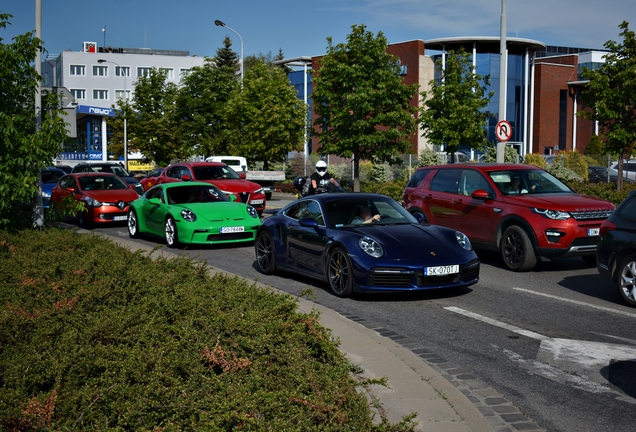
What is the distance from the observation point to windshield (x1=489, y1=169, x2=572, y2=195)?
13008 mm

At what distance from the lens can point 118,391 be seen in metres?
4.18

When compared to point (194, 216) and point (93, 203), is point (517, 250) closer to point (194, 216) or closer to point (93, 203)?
point (194, 216)

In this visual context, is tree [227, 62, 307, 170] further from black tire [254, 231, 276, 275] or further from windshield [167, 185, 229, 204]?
black tire [254, 231, 276, 275]

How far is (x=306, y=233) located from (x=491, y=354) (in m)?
4.41

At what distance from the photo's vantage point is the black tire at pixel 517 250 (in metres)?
12.1

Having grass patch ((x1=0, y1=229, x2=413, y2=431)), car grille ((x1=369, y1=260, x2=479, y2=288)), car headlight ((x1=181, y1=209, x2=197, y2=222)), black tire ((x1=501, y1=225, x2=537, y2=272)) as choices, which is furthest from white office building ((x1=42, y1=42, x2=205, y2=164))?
Answer: grass patch ((x1=0, y1=229, x2=413, y2=431))

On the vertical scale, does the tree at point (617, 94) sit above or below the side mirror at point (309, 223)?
above

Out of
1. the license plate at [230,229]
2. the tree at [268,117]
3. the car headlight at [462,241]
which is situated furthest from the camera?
the tree at [268,117]

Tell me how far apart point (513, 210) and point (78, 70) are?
3909 inches

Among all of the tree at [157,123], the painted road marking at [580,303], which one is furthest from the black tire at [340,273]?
the tree at [157,123]

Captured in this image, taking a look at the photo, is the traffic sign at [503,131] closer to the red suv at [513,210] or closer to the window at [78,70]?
the red suv at [513,210]

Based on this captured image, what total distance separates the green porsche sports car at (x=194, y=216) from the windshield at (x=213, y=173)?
606 cm

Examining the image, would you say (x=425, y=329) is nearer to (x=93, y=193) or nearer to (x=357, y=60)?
(x=93, y=193)

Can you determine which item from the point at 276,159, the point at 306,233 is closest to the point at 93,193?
the point at 306,233
